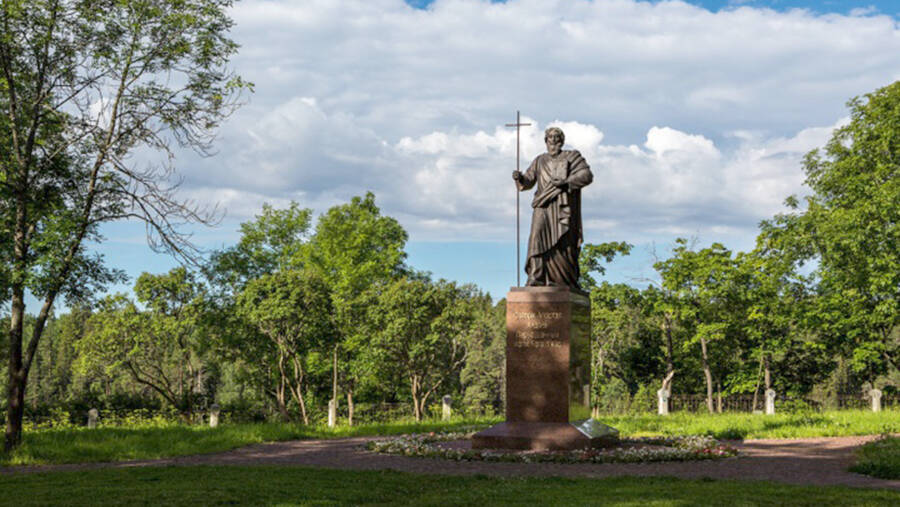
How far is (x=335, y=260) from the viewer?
39594 millimetres

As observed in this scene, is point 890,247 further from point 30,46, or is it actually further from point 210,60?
point 30,46

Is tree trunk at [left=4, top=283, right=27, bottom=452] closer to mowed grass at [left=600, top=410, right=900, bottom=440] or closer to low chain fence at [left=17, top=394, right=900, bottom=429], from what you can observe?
low chain fence at [left=17, top=394, right=900, bottom=429]

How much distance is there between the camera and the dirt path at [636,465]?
1041 centimetres

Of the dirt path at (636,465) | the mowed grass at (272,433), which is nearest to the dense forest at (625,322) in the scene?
the mowed grass at (272,433)

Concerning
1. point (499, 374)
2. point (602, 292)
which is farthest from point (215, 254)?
point (499, 374)

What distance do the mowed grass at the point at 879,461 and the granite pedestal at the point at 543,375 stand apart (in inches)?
148

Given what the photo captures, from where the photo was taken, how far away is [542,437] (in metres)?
13.0

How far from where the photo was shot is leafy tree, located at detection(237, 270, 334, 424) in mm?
27031

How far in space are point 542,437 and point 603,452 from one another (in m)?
1.00

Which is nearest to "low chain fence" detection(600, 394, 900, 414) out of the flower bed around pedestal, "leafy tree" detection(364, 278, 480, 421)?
"leafy tree" detection(364, 278, 480, 421)

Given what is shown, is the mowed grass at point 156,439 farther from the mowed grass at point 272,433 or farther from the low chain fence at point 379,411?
the low chain fence at point 379,411

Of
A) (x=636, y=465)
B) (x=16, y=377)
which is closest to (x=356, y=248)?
(x=16, y=377)

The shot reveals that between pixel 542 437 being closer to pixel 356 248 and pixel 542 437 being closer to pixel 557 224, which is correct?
pixel 557 224

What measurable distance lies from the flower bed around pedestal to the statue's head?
201 inches
